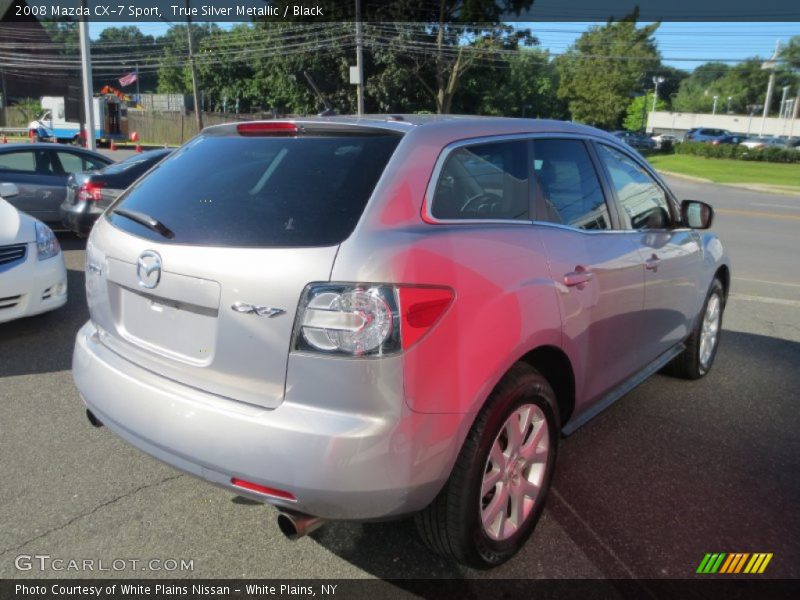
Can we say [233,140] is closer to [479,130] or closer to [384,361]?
[479,130]

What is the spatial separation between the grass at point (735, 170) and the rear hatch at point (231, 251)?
91.4 feet

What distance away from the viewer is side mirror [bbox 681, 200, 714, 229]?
4.11 meters

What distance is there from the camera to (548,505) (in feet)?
10.1

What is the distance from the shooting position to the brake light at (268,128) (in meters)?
2.67

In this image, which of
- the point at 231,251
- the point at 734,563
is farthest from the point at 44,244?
the point at 734,563

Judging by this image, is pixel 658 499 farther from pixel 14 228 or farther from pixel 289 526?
pixel 14 228

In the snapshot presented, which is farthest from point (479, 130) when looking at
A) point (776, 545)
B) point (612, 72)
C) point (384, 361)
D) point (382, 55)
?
point (612, 72)

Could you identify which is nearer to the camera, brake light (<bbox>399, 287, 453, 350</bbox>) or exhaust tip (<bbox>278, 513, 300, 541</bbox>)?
brake light (<bbox>399, 287, 453, 350</bbox>)

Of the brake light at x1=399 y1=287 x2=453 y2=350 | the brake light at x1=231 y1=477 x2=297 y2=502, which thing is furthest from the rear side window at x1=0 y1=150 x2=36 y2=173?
the brake light at x1=399 y1=287 x2=453 y2=350

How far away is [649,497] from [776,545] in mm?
553

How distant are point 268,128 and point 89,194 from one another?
750 cm

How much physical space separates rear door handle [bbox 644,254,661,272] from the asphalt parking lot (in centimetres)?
101

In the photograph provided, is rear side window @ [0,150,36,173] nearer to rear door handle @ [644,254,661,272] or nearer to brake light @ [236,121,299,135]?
brake light @ [236,121,299,135]

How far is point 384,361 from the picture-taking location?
202 centimetres
